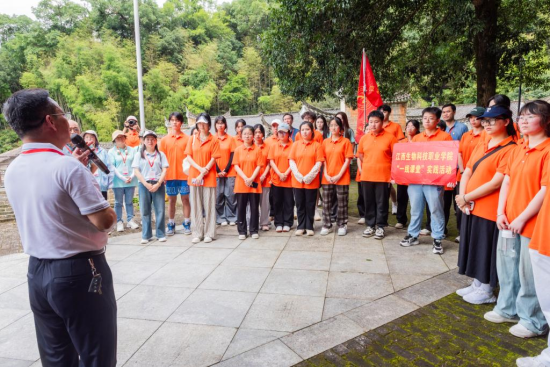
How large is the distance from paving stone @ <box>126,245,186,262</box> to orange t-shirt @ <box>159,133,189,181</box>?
1301 millimetres

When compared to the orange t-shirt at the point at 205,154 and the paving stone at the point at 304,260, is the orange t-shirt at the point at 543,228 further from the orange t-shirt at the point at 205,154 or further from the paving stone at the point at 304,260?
the orange t-shirt at the point at 205,154

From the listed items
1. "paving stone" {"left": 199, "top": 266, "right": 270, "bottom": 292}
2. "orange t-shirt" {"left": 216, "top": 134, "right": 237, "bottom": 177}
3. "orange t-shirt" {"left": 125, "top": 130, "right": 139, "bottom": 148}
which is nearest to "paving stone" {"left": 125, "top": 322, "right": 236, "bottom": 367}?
"paving stone" {"left": 199, "top": 266, "right": 270, "bottom": 292}

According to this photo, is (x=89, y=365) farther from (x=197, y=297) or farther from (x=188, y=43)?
(x=188, y=43)

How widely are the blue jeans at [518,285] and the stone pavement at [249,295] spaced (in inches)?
25.2

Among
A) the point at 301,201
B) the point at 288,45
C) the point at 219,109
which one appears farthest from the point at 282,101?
the point at 301,201

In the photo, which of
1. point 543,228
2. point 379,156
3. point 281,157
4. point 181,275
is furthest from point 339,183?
point 543,228

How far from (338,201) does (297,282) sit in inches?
84.4

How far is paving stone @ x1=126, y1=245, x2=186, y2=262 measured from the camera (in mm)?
4844

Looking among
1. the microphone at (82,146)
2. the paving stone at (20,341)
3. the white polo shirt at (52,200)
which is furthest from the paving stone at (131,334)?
the microphone at (82,146)

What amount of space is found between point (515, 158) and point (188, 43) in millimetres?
54144

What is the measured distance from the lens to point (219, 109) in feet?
153

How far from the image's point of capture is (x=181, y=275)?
13.9ft

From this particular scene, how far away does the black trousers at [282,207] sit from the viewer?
6.14 m

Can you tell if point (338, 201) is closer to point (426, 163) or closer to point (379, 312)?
point (426, 163)
